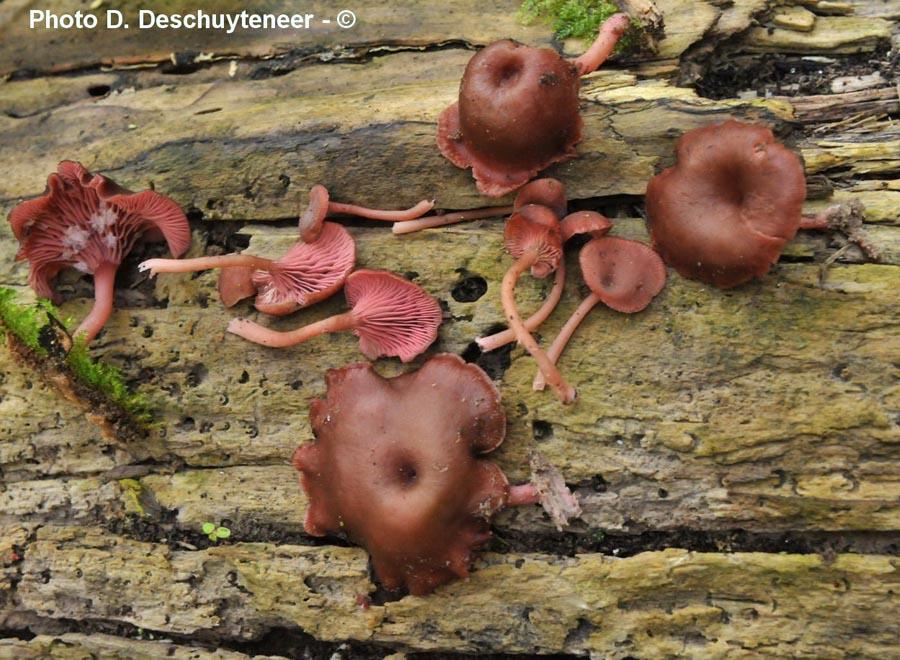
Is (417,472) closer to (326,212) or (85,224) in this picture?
(326,212)

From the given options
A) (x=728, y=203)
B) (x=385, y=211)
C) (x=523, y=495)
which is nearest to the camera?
(x=728, y=203)

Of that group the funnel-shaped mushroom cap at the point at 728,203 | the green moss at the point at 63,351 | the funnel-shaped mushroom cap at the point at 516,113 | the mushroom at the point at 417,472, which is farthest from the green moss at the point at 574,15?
the green moss at the point at 63,351

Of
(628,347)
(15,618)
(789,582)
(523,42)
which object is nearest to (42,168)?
(15,618)

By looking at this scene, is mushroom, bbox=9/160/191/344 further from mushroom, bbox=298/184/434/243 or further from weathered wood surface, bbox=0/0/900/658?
mushroom, bbox=298/184/434/243

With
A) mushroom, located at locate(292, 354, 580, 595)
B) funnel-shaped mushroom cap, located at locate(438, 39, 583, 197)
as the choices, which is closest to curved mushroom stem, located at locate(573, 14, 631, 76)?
funnel-shaped mushroom cap, located at locate(438, 39, 583, 197)

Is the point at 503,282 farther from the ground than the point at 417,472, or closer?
farther from the ground

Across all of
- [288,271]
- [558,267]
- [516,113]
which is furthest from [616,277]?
[288,271]

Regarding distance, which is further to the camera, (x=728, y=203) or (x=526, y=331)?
(x=526, y=331)

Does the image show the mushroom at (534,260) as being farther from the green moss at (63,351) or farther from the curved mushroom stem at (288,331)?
the green moss at (63,351)

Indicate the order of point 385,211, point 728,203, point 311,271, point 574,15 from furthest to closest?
1. point 574,15
2. point 385,211
3. point 311,271
4. point 728,203
